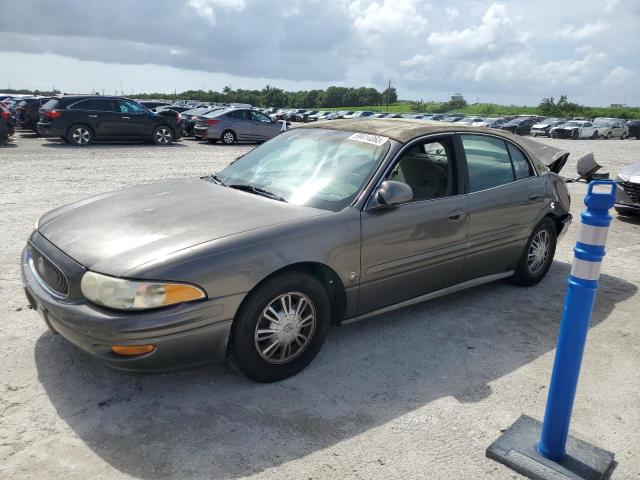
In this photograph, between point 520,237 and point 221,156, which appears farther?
point 221,156

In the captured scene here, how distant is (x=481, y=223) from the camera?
449cm

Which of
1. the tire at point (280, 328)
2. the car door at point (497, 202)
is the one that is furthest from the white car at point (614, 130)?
the tire at point (280, 328)

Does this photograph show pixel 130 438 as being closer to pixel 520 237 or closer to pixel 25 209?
pixel 520 237

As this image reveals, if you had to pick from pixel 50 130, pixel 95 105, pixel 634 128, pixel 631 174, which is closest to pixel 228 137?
pixel 95 105

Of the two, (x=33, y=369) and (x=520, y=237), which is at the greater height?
(x=520, y=237)

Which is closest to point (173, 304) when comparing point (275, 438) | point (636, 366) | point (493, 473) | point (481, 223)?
point (275, 438)

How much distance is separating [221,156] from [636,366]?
536 inches

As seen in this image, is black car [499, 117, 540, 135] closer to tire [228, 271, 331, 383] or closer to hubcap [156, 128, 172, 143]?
hubcap [156, 128, 172, 143]

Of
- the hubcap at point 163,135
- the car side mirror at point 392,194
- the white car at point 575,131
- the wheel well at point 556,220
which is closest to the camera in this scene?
the car side mirror at point 392,194

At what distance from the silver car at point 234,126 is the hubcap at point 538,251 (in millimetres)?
16346

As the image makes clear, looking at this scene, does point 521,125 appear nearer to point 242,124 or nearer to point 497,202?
point 242,124

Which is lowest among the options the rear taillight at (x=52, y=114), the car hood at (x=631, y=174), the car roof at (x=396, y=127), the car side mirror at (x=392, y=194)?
the car hood at (x=631, y=174)

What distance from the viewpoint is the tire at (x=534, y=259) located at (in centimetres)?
513

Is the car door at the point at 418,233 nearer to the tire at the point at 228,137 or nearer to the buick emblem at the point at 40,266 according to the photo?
the buick emblem at the point at 40,266
